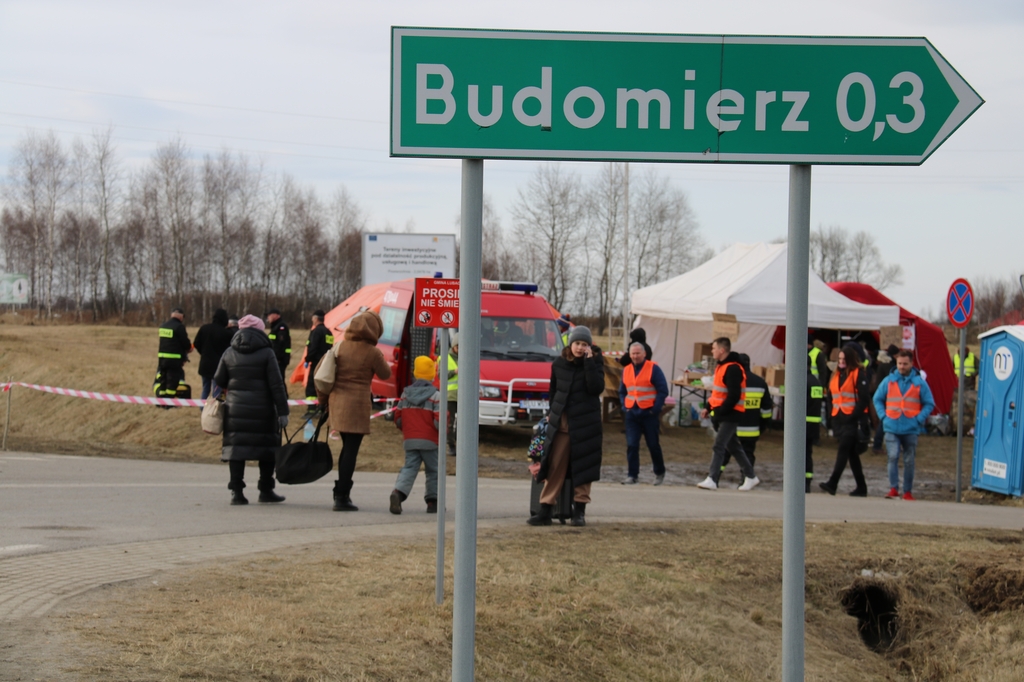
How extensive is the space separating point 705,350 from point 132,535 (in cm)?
1604

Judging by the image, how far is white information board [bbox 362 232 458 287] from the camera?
20.3 metres

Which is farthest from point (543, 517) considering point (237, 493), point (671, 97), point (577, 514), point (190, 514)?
point (671, 97)

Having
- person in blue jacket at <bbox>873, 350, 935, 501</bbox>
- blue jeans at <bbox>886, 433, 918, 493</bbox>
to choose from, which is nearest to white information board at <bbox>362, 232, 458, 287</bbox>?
person in blue jacket at <bbox>873, 350, 935, 501</bbox>

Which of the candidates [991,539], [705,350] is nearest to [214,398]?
[991,539]

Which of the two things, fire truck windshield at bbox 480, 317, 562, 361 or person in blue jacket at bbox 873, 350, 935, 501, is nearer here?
person in blue jacket at bbox 873, 350, 935, 501

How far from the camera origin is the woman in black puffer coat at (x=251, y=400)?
33.4 ft

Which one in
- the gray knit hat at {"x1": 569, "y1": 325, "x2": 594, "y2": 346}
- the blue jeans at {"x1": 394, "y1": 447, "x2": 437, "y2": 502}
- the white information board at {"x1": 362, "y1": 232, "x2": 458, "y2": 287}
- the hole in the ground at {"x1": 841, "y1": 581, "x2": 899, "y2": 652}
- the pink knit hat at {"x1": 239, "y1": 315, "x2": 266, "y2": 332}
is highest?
the white information board at {"x1": 362, "y1": 232, "x2": 458, "y2": 287}

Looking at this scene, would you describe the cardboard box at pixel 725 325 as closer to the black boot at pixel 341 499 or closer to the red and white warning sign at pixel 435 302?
the black boot at pixel 341 499

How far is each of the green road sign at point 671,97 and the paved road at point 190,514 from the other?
3.98 m

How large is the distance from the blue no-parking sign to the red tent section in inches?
355

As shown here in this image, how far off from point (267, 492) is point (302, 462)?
1.02m

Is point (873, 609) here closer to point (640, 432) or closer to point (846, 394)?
point (846, 394)

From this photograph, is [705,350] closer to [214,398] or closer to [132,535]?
[214,398]

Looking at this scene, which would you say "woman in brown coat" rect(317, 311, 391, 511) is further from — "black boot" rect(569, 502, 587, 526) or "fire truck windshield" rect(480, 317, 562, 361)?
"fire truck windshield" rect(480, 317, 562, 361)
